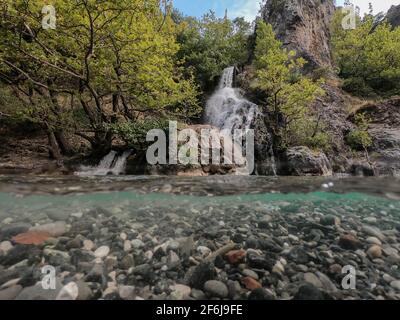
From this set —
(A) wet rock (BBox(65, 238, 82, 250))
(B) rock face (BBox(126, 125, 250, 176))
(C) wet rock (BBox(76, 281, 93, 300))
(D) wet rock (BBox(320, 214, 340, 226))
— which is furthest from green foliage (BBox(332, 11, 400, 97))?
(C) wet rock (BBox(76, 281, 93, 300))

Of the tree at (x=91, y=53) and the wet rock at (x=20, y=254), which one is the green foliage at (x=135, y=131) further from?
the wet rock at (x=20, y=254)

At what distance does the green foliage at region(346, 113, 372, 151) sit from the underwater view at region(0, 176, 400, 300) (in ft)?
44.7

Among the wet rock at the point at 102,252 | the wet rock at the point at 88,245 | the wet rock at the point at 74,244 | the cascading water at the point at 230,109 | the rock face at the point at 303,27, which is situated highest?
the rock face at the point at 303,27

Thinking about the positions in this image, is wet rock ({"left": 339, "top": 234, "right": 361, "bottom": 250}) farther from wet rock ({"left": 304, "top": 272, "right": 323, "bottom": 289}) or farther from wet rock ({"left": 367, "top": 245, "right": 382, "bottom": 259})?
wet rock ({"left": 304, "top": 272, "right": 323, "bottom": 289})

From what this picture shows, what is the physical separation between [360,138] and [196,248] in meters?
17.9

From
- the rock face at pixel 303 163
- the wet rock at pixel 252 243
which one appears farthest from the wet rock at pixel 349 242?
the rock face at pixel 303 163

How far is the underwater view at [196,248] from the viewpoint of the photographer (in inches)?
74.1

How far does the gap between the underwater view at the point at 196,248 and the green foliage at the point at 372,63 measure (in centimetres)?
2306


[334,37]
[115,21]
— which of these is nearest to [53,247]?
[115,21]

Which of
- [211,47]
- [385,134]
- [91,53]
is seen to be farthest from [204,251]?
[211,47]

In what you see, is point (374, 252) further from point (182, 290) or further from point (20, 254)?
point (20, 254)

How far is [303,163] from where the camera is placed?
12422 mm
